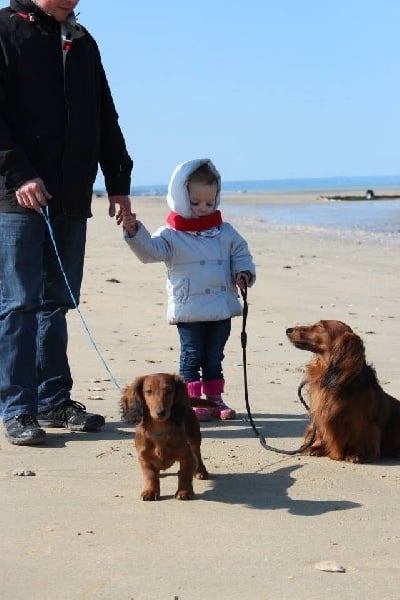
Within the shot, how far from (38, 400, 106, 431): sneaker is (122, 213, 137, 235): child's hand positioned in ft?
3.47

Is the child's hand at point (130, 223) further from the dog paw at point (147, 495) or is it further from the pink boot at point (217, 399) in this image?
the dog paw at point (147, 495)

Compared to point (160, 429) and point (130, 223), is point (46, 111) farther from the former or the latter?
point (160, 429)

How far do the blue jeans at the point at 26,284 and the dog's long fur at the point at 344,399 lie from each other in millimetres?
1403

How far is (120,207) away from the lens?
18.9 ft

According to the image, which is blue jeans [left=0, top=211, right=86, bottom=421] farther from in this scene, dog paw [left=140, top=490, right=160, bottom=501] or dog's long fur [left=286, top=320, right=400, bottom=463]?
dog's long fur [left=286, top=320, right=400, bottom=463]

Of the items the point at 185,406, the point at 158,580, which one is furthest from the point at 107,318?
the point at 158,580

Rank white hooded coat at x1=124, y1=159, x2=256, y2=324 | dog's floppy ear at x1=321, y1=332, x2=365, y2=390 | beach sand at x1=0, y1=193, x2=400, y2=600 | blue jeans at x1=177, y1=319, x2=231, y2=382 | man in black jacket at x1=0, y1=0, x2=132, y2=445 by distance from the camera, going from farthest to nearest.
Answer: blue jeans at x1=177, y1=319, x2=231, y2=382 < white hooded coat at x1=124, y1=159, x2=256, y2=324 < man in black jacket at x1=0, y1=0, x2=132, y2=445 < dog's floppy ear at x1=321, y1=332, x2=365, y2=390 < beach sand at x1=0, y1=193, x2=400, y2=600

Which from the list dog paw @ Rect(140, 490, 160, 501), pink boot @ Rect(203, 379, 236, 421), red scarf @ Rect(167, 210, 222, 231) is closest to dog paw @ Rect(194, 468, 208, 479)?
dog paw @ Rect(140, 490, 160, 501)

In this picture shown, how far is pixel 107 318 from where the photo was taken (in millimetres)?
9547

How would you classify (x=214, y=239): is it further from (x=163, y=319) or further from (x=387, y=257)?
(x=387, y=257)

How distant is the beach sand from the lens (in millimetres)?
3389

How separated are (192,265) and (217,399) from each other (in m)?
0.84

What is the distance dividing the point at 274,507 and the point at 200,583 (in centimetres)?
95

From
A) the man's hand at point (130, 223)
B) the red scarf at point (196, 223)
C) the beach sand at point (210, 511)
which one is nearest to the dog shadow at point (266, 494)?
the beach sand at point (210, 511)
